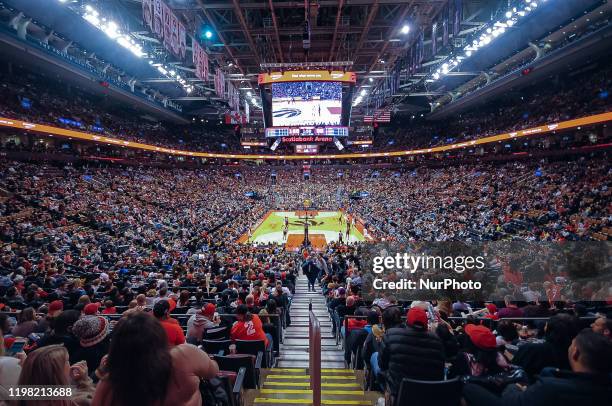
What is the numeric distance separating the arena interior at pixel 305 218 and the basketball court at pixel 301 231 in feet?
1.36

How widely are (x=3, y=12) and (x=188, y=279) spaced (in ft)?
72.6

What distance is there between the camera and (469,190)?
31.5 metres

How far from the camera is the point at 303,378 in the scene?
5.53 metres

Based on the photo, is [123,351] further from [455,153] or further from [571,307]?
[455,153]

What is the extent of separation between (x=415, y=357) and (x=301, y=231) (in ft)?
94.6

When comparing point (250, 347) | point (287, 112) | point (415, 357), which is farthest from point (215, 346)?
point (287, 112)

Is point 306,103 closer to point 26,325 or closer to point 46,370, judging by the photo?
point 26,325

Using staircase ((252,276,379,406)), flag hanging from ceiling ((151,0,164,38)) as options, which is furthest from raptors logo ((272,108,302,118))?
staircase ((252,276,379,406))

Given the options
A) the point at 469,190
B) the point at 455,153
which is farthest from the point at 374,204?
the point at 455,153

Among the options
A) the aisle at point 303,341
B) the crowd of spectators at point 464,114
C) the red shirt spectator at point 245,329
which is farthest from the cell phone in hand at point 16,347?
the crowd of spectators at point 464,114

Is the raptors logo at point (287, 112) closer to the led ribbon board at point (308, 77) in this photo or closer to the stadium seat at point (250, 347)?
the led ribbon board at point (308, 77)

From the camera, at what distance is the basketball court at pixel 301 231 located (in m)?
28.0

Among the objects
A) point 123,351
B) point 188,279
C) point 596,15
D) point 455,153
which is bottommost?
point 188,279

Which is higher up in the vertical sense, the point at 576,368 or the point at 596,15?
the point at 596,15
